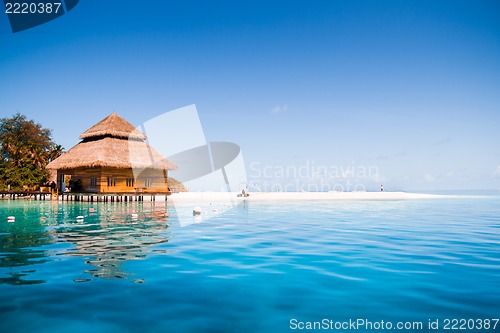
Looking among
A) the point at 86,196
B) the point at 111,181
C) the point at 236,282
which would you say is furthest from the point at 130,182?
the point at 236,282

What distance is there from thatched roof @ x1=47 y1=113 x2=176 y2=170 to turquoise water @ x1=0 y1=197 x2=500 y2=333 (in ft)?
81.8

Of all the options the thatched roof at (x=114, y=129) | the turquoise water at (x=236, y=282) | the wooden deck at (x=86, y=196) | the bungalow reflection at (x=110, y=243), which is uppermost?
the thatched roof at (x=114, y=129)

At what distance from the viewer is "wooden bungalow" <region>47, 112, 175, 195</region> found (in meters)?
34.9

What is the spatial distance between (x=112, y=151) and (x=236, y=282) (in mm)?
32723

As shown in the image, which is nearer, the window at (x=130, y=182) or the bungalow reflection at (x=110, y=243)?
the bungalow reflection at (x=110, y=243)

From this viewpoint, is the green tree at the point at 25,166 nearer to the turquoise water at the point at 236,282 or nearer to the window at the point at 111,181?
the window at the point at 111,181

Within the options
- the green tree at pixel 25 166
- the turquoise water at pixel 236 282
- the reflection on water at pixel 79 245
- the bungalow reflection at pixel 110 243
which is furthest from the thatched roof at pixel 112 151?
the turquoise water at pixel 236 282

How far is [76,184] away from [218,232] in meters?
31.5

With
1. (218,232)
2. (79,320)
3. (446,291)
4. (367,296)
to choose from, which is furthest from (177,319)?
(218,232)

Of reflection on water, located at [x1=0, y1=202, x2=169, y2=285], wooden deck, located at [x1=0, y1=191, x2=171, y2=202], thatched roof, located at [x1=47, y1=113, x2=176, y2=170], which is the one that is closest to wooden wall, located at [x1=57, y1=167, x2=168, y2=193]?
wooden deck, located at [x1=0, y1=191, x2=171, y2=202]

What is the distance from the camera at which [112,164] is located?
1318 inches

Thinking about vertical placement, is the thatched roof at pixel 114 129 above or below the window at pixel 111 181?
above

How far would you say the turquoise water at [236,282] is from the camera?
4.44 metres

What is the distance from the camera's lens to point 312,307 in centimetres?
484
